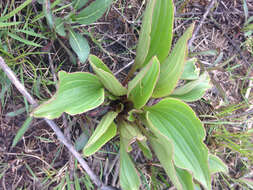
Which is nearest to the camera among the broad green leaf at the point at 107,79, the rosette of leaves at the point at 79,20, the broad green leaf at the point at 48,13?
the broad green leaf at the point at 107,79

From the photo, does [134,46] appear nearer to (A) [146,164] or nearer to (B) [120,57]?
(B) [120,57]

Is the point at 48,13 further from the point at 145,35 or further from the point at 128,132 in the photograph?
the point at 128,132

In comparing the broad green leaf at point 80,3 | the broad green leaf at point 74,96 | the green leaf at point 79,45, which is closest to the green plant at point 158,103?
the broad green leaf at point 74,96

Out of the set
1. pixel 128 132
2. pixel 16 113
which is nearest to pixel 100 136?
pixel 128 132

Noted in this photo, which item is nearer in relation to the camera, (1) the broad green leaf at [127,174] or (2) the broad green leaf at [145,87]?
(2) the broad green leaf at [145,87]

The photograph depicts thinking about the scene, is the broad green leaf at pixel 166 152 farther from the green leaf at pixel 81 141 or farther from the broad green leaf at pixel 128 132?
the green leaf at pixel 81 141

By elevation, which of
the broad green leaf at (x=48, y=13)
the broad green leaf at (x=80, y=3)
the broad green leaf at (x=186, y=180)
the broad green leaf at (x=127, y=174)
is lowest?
the broad green leaf at (x=186, y=180)
